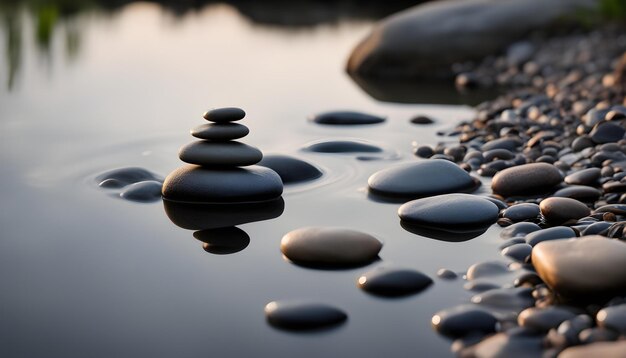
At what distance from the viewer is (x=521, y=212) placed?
3436 millimetres

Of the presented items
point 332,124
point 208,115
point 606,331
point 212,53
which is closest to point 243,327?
point 606,331

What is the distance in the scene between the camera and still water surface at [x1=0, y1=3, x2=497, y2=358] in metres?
2.42

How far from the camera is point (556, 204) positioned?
3363 mm

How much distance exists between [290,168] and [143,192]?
30.4 inches

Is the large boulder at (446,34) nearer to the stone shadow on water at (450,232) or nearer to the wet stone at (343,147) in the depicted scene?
the wet stone at (343,147)

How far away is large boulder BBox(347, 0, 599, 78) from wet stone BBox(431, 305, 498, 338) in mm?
6483

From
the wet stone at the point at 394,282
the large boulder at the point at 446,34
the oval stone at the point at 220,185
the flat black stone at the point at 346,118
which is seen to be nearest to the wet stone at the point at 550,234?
the wet stone at the point at 394,282

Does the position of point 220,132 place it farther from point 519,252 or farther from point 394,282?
point 519,252

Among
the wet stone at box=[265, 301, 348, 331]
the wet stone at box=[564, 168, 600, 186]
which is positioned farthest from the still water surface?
the wet stone at box=[564, 168, 600, 186]

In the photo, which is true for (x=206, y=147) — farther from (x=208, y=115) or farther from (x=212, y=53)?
(x=212, y=53)

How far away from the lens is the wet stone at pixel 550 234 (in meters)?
2.99

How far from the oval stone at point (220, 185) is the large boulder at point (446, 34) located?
204 inches

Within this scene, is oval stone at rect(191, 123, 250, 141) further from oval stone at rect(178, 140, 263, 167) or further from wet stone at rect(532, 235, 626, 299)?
wet stone at rect(532, 235, 626, 299)

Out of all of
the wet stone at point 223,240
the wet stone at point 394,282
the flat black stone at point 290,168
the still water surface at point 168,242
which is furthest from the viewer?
the flat black stone at point 290,168
